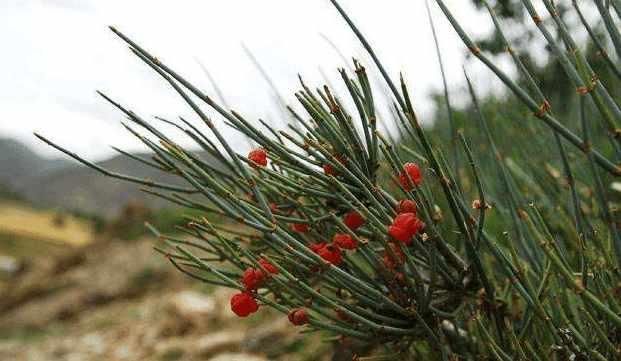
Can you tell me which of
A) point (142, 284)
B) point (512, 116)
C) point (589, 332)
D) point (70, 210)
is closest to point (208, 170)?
point (589, 332)

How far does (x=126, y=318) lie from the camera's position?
274 inches

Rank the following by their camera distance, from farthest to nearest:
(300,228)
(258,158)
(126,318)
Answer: (126,318) → (300,228) → (258,158)

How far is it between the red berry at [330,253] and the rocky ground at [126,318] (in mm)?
1985

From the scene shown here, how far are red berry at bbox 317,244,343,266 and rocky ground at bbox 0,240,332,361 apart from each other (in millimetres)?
1985

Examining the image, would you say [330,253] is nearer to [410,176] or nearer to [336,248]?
[336,248]

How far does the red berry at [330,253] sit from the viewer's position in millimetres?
1002

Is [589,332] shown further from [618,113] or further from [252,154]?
[252,154]

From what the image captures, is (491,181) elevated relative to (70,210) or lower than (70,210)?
lower

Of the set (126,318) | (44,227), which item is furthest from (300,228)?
(44,227)

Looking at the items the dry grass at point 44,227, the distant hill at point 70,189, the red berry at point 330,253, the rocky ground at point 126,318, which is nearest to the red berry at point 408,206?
the red berry at point 330,253

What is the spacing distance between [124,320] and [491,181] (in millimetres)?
5717

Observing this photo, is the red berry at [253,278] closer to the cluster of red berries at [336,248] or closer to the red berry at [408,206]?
the cluster of red berries at [336,248]

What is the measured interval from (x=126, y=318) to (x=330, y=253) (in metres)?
6.45

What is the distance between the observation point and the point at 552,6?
2.85ft
